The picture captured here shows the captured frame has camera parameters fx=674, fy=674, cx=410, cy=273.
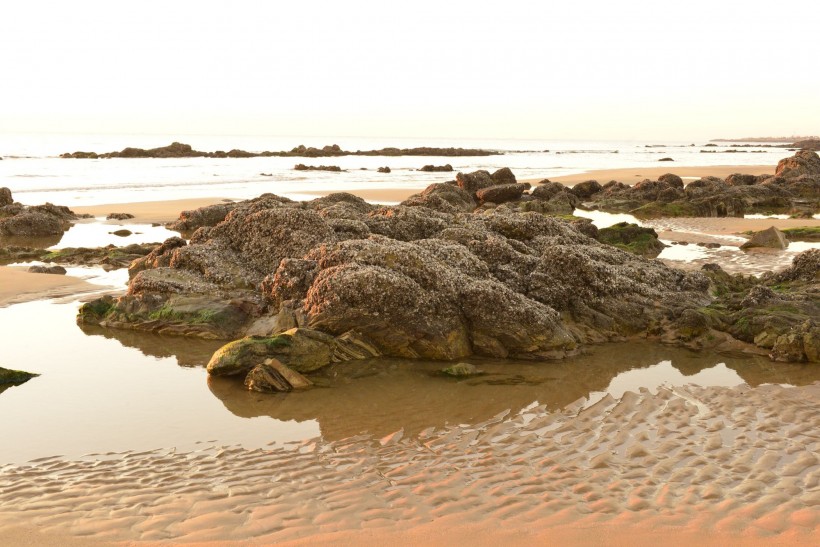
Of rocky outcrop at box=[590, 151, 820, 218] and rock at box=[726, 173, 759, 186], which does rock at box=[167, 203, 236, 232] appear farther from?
rock at box=[726, 173, 759, 186]

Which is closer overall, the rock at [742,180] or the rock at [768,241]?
the rock at [768,241]

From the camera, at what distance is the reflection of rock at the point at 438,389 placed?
7.47 m

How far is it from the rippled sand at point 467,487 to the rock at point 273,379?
165 cm

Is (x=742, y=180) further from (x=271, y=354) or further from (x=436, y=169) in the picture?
(x=271, y=354)

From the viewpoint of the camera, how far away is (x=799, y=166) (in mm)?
45125

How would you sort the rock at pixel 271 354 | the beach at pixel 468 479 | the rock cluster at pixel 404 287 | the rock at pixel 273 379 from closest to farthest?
the beach at pixel 468 479, the rock at pixel 273 379, the rock at pixel 271 354, the rock cluster at pixel 404 287

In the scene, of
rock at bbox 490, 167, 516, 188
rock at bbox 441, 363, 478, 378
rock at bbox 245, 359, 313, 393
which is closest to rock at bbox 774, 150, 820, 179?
rock at bbox 490, 167, 516, 188

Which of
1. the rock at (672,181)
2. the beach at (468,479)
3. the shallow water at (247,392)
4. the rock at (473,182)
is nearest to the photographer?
the beach at (468,479)

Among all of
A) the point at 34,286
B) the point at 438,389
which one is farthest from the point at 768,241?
the point at 34,286

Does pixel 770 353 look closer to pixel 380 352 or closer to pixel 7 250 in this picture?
pixel 380 352

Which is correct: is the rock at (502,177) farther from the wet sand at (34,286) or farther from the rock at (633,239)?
the wet sand at (34,286)

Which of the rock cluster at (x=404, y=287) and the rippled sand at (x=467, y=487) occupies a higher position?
the rock cluster at (x=404, y=287)

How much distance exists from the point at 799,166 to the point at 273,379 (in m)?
46.9

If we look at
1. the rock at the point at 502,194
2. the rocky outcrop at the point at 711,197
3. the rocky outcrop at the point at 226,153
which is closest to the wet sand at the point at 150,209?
the rock at the point at 502,194
